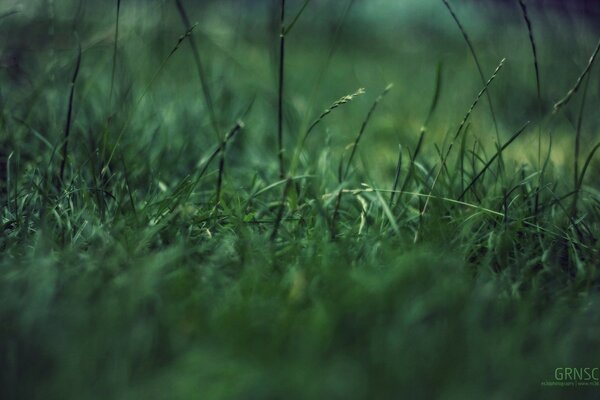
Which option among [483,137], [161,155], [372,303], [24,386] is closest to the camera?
[24,386]

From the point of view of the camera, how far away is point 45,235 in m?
1.27

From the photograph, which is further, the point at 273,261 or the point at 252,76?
the point at 252,76

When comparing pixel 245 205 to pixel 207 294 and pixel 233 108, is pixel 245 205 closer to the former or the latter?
pixel 207 294

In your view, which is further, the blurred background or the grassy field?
the blurred background

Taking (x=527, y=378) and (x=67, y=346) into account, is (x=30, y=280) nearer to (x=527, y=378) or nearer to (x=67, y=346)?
(x=67, y=346)

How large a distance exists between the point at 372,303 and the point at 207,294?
0.30 metres

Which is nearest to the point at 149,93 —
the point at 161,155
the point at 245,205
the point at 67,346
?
the point at 161,155

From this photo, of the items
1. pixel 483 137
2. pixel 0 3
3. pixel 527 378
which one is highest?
pixel 0 3

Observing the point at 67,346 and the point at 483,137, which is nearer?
the point at 67,346

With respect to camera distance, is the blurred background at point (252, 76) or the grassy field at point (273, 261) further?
the blurred background at point (252, 76)

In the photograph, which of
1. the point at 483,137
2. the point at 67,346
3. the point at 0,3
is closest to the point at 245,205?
the point at 67,346

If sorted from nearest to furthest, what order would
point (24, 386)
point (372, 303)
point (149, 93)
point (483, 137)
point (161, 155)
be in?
point (24, 386), point (372, 303), point (161, 155), point (149, 93), point (483, 137)

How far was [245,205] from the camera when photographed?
1.60 meters

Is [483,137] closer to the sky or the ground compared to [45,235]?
closer to the ground
